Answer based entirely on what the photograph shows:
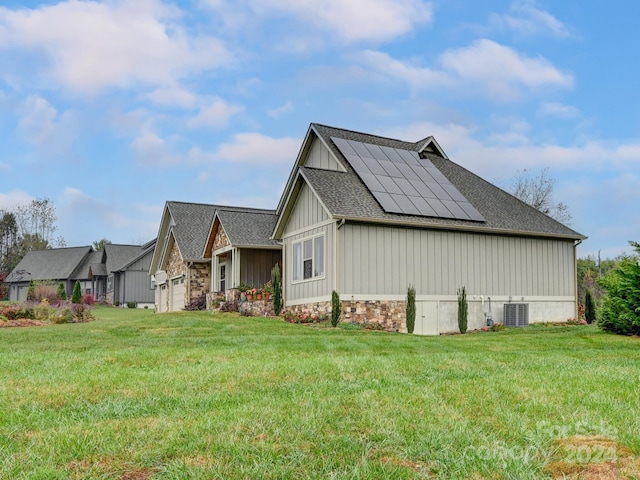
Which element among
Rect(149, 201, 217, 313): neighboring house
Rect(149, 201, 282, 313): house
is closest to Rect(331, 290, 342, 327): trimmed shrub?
Rect(149, 201, 282, 313): house

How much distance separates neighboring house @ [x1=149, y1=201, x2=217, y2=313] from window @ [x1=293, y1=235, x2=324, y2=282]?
27.9ft

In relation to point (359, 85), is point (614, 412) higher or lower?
lower

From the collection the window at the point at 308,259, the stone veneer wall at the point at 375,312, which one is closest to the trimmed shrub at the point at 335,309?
the stone veneer wall at the point at 375,312

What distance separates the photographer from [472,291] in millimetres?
19578

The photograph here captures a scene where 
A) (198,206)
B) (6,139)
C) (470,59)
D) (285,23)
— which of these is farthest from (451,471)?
(198,206)

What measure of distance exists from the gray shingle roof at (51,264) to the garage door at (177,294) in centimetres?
2546

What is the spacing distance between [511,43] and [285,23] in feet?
19.1

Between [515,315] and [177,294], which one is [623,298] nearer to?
[515,315]

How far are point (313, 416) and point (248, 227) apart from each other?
20.2 m

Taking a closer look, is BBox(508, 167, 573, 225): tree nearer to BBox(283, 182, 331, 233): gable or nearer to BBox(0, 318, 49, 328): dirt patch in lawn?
BBox(283, 182, 331, 233): gable

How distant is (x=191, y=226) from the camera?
30.4 m

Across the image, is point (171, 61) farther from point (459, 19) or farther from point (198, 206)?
point (198, 206)

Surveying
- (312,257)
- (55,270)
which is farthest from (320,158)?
(55,270)

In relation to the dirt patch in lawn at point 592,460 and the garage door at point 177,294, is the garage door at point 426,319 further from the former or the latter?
the garage door at point 177,294
